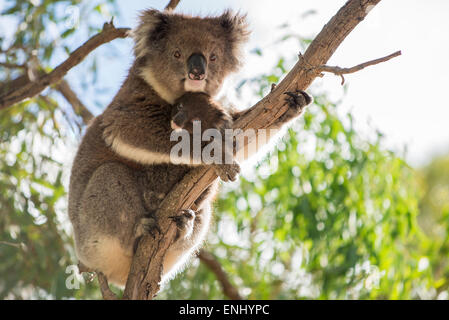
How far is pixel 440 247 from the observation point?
400cm

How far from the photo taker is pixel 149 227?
2.51 metres

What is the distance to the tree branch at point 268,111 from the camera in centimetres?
214

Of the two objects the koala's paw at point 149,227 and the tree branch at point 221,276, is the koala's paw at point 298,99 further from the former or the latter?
the tree branch at point 221,276

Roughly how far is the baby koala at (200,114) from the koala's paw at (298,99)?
30 centimetres

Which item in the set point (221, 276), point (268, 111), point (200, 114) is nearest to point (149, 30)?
point (200, 114)

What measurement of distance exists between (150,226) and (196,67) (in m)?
0.78

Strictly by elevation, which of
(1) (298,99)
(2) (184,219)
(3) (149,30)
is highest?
(3) (149,30)

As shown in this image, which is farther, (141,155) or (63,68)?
(63,68)

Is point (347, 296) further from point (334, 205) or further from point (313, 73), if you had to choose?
point (313, 73)

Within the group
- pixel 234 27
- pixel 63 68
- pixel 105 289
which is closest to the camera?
pixel 105 289

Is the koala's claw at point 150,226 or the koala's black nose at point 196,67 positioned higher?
the koala's black nose at point 196,67

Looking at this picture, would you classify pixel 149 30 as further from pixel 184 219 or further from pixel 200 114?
pixel 184 219

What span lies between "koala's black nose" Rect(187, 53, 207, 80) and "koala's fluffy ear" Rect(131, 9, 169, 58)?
0.32 metres

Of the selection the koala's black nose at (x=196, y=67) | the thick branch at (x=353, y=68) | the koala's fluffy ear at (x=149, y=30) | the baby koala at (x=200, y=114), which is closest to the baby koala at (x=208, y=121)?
Result: the baby koala at (x=200, y=114)
